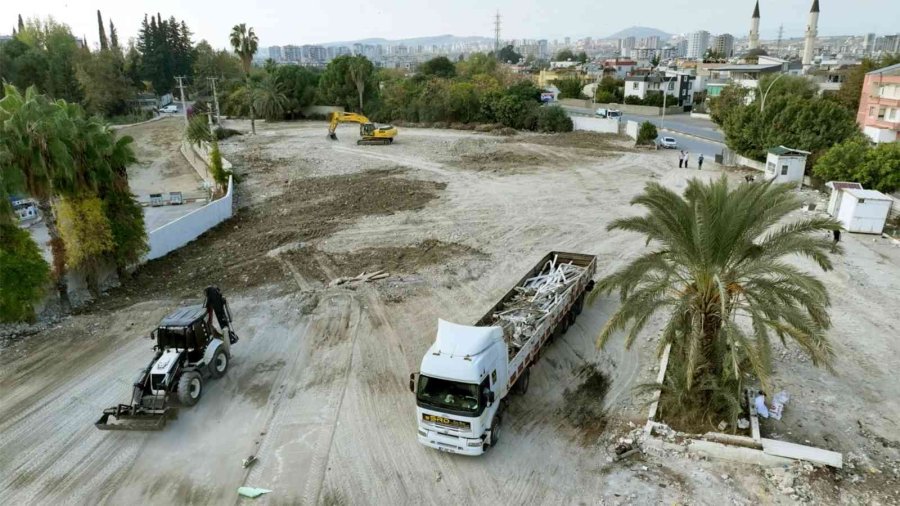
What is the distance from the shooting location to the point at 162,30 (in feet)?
304

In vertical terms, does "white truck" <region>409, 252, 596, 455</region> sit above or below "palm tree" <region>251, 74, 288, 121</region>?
below

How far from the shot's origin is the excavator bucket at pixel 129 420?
1172 cm

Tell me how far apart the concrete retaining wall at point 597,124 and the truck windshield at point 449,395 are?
1938 inches

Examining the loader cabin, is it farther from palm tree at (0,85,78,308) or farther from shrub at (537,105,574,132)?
shrub at (537,105,574,132)

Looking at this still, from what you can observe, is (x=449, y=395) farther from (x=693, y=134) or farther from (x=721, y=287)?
(x=693, y=134)

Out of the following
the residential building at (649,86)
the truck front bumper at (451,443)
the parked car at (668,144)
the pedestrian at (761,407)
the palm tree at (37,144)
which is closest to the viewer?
the truck front bumper at (451,443)

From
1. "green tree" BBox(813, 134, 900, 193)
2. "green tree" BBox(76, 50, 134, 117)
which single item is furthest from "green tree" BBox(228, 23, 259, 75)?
"green tree" BBox(813, 134, 900, 193)

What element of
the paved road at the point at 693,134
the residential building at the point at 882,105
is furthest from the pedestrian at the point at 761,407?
the residential building at the point at 882,105

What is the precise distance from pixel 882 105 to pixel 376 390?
5551 cm

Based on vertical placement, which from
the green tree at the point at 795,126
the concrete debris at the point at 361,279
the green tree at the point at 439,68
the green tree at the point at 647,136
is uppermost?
the green tree at the point at 439,68

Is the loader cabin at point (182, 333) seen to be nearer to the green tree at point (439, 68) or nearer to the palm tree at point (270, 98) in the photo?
the palm tree at point (270, 98)

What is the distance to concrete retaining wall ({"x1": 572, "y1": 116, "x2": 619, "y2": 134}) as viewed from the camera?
180 ft

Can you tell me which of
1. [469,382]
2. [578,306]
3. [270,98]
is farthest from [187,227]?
[270,98]

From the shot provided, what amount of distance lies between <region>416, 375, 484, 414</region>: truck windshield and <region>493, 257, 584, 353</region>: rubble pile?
8.98ft
